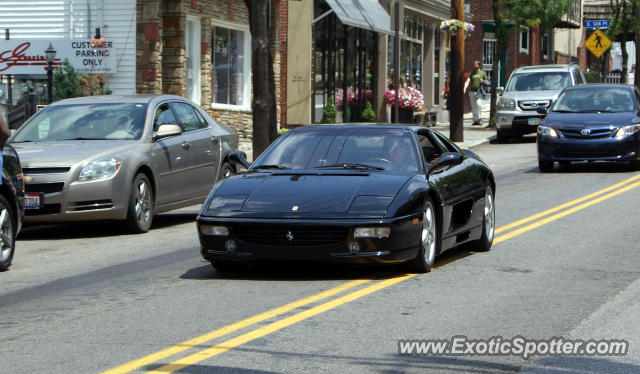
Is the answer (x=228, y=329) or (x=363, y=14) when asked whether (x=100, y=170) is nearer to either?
(x=228, y=329)

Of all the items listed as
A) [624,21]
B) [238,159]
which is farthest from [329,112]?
[624,21]

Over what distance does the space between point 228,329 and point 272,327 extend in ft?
0.91

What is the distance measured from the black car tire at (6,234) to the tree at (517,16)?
2861cm

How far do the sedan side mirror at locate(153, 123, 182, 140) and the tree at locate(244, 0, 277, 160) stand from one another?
7634mm

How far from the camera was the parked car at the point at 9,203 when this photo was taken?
1066cm

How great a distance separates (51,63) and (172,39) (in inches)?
125

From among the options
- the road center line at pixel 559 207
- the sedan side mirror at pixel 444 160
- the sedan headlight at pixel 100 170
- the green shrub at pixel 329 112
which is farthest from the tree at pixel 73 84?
the sedan side mirror at pixel 444 160

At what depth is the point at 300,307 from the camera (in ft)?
27.2

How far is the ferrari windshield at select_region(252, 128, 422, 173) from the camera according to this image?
1028cm

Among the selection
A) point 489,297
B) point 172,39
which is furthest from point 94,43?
point 489,297

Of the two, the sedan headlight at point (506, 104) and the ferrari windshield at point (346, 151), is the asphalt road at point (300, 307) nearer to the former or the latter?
the ferrari windshield at point (346, 151)

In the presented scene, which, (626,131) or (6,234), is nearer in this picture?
(6,234)

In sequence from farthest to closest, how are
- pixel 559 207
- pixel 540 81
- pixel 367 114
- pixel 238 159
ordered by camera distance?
pixel 367 114 → pixel 540 81 → pixel 559 207 → pixel 238 159

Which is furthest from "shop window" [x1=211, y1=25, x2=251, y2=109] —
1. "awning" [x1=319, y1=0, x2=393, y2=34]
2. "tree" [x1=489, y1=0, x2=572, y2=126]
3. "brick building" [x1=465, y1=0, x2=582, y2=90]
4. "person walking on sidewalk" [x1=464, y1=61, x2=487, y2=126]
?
"brick building" [x1=465, y1=0, x2=582, y2=90]
